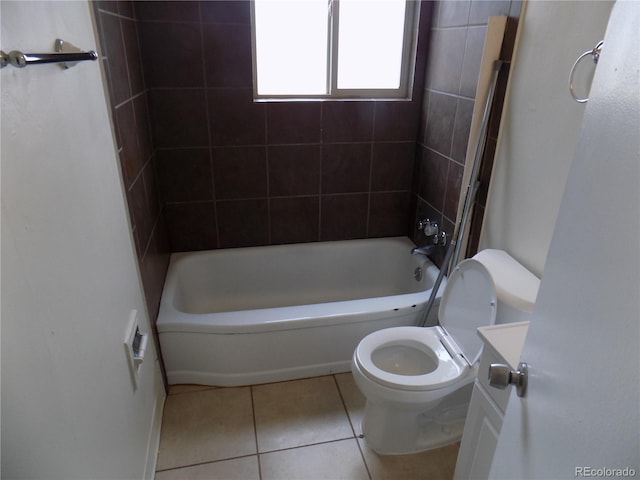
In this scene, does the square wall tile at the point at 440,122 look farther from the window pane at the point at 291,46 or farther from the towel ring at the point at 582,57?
the towel ring at the point at 582,57

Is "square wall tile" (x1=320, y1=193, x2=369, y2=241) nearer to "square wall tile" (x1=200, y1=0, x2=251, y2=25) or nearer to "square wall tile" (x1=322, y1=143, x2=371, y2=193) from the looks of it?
"square wall tile" (x1=322, y1=143, x2=371, y2=193)

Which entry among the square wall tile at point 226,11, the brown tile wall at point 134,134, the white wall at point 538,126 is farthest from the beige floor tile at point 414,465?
the square wall tile at point 226,11

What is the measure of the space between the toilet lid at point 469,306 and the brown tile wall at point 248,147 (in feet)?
3.38

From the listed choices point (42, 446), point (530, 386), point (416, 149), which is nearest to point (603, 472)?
point (530, 386)

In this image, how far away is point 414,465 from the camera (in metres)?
1.75

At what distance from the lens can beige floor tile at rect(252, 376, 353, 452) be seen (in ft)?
6.10

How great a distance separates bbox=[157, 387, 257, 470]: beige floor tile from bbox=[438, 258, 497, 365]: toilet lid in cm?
97

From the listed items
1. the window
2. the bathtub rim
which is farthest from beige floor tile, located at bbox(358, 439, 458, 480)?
the window

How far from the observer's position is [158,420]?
6.19 feet

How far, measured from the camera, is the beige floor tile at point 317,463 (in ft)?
5.58

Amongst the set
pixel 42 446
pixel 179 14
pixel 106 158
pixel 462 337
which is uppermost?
pixel 179 14

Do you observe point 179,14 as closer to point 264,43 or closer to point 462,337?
point 264,43

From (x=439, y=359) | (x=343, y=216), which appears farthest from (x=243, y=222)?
(x=439, y=359)

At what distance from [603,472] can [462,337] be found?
112 centimetres
